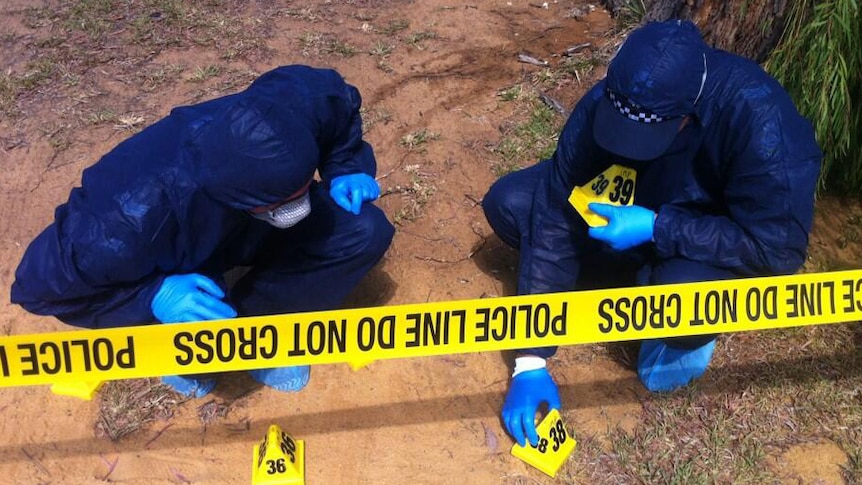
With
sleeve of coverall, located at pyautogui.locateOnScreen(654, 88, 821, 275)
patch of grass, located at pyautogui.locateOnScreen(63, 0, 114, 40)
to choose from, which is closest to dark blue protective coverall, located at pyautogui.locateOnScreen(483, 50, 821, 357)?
sleeve of coverall, located at pyautogui.locateOnScreen(654, 88, 821, 275)

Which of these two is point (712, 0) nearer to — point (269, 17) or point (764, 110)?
point (764, 110)

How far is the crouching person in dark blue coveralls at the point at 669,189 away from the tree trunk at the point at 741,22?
1070 mm

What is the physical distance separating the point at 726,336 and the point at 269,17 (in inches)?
138

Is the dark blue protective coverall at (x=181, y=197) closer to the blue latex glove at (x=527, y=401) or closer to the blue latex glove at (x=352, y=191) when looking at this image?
the blue latex glove at (x=352, y=191)

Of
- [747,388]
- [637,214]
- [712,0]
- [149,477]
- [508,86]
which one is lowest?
[149,477]

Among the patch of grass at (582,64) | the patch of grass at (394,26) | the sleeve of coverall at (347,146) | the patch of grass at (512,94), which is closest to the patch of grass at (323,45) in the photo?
the patch of grass at (394,26)

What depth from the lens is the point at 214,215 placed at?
90.5 inches

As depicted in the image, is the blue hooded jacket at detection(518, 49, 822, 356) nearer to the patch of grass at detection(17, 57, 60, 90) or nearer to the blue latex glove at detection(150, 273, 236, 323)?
the blue latex glove at detection(150, 273, 236, 323)

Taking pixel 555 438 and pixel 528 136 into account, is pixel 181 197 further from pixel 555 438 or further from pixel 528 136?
pixel 528 136

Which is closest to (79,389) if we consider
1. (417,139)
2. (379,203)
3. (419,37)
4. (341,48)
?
(379,203)

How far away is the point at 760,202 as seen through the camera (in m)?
2.37

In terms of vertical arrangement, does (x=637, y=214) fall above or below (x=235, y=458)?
above

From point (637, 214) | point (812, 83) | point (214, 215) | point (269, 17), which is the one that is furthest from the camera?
point (269, 17)

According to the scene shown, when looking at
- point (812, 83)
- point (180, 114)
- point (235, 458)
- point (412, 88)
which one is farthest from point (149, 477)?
point (812, 83)
